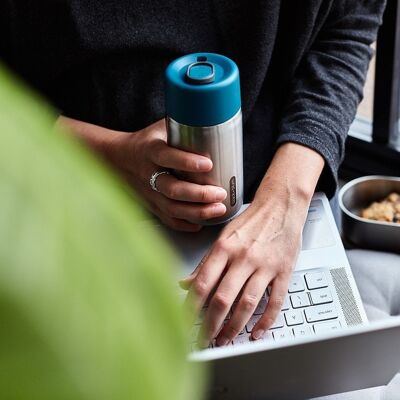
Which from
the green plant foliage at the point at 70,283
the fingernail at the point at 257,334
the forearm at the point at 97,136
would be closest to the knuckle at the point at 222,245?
the fingernail at the point at 257,334

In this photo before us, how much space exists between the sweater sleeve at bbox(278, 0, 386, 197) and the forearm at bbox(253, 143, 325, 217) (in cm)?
1

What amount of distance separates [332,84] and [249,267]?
12.7 inches

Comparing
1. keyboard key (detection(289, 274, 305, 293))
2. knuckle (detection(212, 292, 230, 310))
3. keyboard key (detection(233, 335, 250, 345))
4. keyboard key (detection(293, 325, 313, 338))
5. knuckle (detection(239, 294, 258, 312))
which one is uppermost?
knuckle (detection(212, 292, 230, 310))

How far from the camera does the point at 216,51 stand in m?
0.94

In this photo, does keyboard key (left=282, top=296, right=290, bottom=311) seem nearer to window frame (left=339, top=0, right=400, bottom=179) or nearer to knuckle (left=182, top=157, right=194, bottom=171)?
knuckle (left=182, top=157, right=194, bottom=171)

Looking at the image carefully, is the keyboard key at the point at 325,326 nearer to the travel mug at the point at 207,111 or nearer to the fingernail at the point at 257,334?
the fingernail at the point at 257,334

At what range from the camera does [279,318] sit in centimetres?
80

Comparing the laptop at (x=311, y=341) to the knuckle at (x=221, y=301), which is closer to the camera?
the laptop at (x=311, y=341)

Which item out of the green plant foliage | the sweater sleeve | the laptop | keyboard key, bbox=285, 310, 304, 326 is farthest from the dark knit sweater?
the green plant foliage

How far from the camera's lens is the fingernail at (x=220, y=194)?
79 cm

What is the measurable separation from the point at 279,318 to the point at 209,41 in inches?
15.0

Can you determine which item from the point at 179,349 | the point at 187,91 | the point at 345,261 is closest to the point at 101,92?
the point at 187,91

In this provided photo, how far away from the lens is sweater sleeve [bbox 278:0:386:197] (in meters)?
0.93

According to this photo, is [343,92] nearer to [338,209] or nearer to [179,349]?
[338,209]
